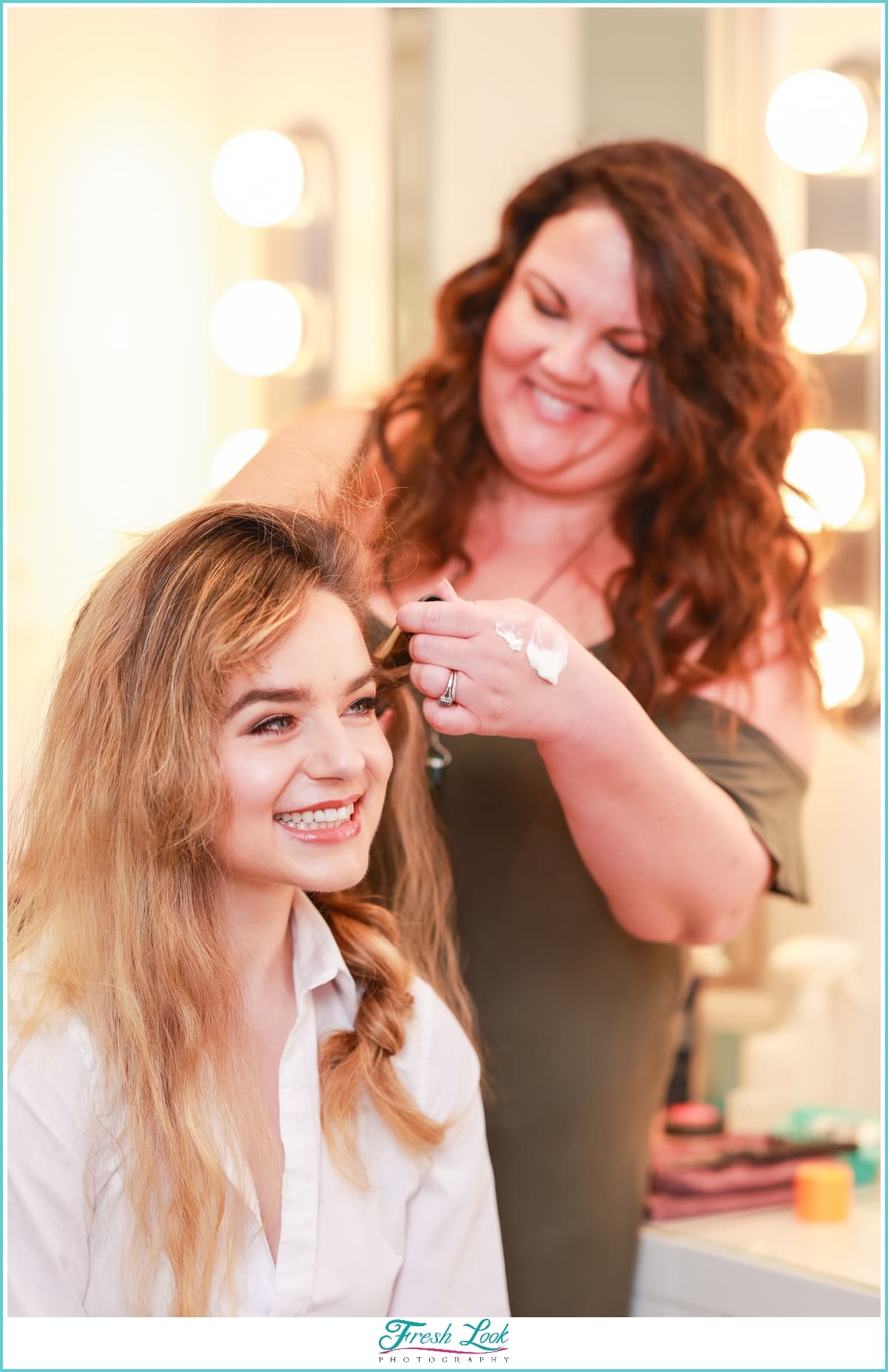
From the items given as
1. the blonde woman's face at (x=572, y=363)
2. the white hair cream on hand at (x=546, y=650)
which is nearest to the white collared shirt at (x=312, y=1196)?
the white hair cream on hand at (x=546, y=650)

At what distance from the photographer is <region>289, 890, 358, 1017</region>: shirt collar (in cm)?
83

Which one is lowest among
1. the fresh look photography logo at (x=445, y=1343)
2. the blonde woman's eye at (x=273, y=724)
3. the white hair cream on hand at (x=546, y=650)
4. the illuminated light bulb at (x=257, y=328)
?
the fresh look photography logo at (x=445, y=1343)

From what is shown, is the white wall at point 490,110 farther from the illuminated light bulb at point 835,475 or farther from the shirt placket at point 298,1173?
the shirt placket at point 298,1173

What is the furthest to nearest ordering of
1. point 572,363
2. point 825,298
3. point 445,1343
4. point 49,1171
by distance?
1. point 825,298
2. point 572,363
3. point 445,1343
4. point 49,1171

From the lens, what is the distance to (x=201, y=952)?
30.1 inches

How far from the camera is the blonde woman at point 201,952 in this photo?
0.72m

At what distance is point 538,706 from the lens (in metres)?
0.75

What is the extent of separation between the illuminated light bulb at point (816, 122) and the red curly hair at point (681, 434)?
493 millimetres

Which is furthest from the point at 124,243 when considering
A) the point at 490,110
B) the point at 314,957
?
the point at 314,957

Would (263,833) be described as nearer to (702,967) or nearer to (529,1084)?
(529,1084)

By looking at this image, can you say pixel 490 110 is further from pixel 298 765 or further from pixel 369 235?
pixel 298 765

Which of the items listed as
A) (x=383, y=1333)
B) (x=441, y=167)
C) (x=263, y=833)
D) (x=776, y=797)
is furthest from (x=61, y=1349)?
(x=441, y=167)

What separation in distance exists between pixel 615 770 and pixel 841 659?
0.70 meters

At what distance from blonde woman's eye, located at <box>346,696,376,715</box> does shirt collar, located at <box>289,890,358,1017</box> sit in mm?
153
